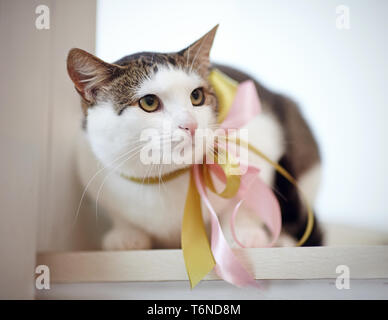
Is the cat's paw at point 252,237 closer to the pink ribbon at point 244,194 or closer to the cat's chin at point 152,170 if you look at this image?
the pink ribbon at point 244,194

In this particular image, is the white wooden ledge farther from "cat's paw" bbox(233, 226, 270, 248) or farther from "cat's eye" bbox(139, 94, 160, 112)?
"cat's eye" bbox(139, 94, 160, 112)

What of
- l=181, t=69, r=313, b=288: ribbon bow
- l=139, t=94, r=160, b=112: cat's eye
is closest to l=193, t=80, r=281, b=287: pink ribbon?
l=181, t=69, r=313, b=288: ribbon bow

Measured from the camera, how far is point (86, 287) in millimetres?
622

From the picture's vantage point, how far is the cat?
588 millimetres

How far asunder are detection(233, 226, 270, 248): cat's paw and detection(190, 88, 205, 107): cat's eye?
239mm

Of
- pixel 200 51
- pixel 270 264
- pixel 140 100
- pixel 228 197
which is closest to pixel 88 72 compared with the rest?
pixel 140 100

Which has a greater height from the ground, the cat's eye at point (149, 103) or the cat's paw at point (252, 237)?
the cat's eye at point (149, 103)

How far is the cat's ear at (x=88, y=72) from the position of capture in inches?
22.4

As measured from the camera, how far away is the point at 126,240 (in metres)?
0.70

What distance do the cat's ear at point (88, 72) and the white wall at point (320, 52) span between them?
0.26 ft

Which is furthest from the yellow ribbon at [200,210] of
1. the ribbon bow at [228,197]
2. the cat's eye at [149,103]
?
the cat's eye at [149,103]
